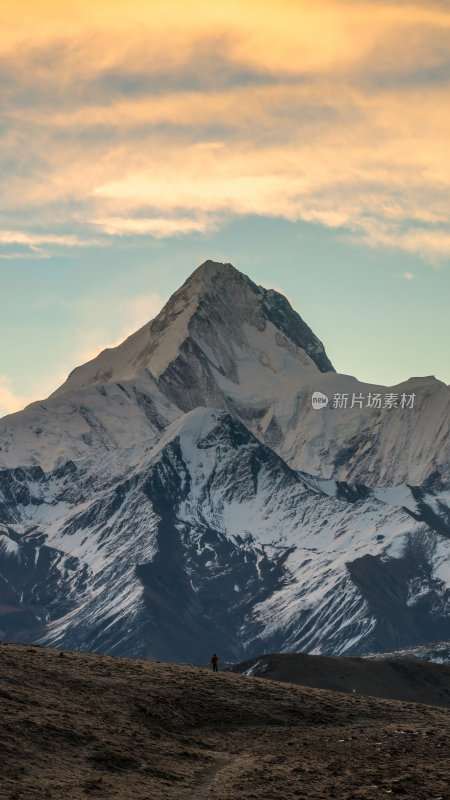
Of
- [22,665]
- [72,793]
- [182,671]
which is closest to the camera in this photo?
[72,793]

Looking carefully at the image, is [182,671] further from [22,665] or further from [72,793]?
[72,793]

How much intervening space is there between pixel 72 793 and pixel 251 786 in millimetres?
9504

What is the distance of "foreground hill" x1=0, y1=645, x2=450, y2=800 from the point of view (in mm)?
79062

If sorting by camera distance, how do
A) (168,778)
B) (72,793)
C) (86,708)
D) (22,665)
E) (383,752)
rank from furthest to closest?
(22,665) → (86,708) → (383,752) → (168,778) → (72,793)

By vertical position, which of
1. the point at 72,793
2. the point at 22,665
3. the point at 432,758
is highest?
the point at 22,665

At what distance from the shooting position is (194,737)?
9525 centimetres

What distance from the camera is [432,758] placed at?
283 ft

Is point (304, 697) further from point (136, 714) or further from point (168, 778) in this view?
point (168, 778)

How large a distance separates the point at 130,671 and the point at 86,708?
15419 millimetres

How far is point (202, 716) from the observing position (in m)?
101

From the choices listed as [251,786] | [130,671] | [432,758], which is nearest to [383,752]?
[432,758]

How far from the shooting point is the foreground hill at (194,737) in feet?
259

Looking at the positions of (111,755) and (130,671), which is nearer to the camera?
(111,755)

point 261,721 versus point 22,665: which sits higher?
point 22,665
